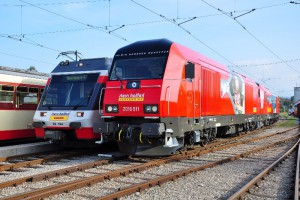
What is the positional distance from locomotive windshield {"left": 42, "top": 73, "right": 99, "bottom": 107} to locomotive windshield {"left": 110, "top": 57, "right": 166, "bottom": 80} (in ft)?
4.65

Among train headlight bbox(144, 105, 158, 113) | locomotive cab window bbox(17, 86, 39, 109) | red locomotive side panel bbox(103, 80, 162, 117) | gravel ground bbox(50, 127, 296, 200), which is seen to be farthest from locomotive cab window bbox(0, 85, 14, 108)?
gravel ground bbox(50, 127, 296, 200)

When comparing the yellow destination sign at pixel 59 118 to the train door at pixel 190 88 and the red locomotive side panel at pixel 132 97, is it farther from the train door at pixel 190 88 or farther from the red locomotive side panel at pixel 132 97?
the train door at pixel 190 88

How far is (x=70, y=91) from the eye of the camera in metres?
12.5

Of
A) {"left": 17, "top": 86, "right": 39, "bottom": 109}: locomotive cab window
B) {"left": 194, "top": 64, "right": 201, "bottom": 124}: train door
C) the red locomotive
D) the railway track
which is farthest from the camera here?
{"left": 17, "top": 86, "right": 39, "bottom": 109}: locomotive cab window

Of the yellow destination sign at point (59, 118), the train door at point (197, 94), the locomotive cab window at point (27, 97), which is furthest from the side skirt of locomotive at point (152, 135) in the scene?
the locomotive cab window at point (27, 97)

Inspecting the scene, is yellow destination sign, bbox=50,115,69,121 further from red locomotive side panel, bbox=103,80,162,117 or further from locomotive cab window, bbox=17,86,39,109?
locomotive cab window, bbox=17,86,39,109

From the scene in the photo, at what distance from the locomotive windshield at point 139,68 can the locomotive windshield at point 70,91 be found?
142 cm

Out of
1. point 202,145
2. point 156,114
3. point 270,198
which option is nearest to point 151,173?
point 156,114

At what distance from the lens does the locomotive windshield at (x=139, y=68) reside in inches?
415

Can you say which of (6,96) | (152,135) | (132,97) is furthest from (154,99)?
(6,96)

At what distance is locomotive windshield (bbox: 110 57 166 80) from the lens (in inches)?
415

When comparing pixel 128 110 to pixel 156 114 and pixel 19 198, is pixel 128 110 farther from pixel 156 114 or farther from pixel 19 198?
pixel 19 198

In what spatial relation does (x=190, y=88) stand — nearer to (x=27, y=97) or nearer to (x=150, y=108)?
(x=150, y=108)

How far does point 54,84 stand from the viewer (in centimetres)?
1288
